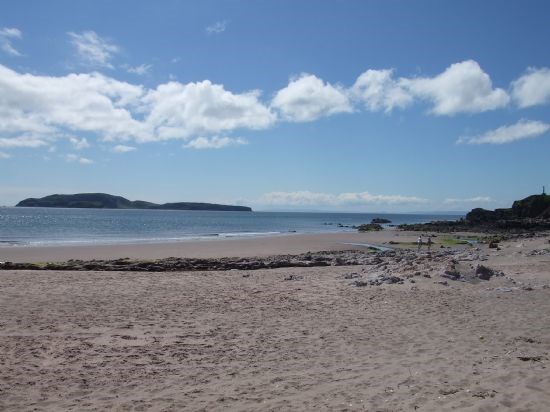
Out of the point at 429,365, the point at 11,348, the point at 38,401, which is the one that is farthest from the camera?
the point at 11,348

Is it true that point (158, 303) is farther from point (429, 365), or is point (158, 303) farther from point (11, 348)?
point (429, 365)

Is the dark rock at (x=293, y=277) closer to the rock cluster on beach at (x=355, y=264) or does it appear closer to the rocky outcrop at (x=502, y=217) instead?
the rock cluster on beach at (x=355, y=264)

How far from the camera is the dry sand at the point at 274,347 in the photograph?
6508 mm

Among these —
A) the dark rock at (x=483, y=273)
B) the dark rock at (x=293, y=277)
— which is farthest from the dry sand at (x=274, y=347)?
the dark rock at (x=293, y=277)

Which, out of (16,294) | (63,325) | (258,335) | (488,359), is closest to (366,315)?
(258,335)

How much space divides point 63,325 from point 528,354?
9.24m

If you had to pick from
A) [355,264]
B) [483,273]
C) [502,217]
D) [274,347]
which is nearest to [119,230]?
[355,264]

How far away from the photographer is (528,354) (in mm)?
8266

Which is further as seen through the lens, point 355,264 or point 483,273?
point 355,264

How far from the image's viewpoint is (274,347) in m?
9.06

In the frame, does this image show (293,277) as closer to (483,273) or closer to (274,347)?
(483,273)

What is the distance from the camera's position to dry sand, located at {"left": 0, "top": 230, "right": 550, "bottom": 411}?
21.4 ft

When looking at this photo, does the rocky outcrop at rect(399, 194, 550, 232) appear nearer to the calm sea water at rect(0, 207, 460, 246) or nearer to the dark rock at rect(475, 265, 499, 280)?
the calm sea water at rect(0, 207, 460, 246)

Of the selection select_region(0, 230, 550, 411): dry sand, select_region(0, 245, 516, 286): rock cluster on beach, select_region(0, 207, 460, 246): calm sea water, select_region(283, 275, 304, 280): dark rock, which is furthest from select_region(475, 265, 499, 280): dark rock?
select_region(0, 207, 460, 246): calm sea water
